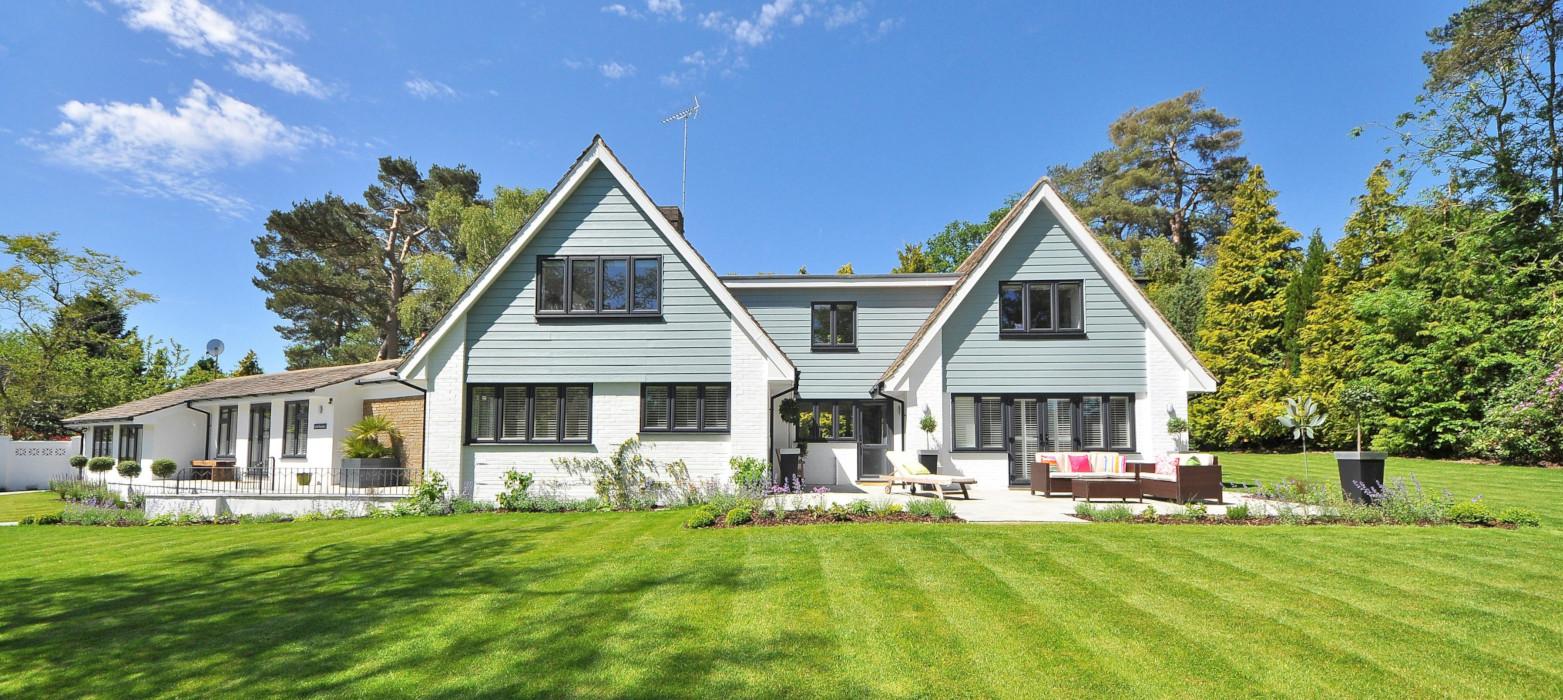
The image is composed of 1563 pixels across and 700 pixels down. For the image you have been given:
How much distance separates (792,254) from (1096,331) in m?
21.1

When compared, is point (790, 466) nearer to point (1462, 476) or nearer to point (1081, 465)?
point (1081, 465)

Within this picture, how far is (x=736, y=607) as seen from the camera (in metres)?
6.34

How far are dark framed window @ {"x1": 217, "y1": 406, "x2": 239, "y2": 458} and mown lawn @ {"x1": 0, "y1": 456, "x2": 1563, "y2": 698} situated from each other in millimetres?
16165

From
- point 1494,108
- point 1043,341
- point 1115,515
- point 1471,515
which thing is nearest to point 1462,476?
point 1471,515

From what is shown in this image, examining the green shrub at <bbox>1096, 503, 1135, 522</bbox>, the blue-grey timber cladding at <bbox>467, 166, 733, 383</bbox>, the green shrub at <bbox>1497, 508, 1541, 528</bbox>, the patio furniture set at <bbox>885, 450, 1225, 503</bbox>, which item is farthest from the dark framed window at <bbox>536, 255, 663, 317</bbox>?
the green shrub at <bbox>1497, 508, 1541, 528</bbox>

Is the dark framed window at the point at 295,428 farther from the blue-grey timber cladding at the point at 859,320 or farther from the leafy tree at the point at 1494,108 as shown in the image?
the leafy tree at the point at 1494,108

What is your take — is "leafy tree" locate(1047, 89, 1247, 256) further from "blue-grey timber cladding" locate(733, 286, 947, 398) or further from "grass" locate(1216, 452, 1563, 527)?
"blue-grey timber cladding" locate(733, 286, 947, 398)

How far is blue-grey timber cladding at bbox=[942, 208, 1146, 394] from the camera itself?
1702 centimetres

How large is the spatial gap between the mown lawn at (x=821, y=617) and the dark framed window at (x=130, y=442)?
19.7 metres

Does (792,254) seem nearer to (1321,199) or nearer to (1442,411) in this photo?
(1321,199)

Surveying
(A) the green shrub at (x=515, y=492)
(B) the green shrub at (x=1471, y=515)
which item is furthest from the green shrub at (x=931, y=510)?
(A) the green shrub at (x=515, y=492)

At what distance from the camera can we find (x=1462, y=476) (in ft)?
54.3

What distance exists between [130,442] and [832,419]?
87.8 feet

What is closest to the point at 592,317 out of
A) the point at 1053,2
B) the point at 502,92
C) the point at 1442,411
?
the point at 502,92
